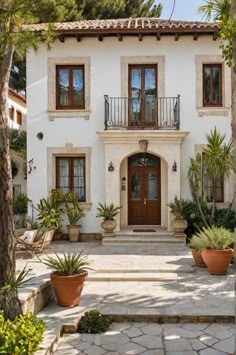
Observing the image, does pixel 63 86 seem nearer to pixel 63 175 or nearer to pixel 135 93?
pixel 135 93

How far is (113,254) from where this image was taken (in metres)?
10.9

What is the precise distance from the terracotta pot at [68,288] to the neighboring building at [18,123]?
28.8 feet

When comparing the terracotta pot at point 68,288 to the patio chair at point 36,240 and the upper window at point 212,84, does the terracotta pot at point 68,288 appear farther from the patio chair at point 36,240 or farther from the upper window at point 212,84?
the upper window at point 212,84

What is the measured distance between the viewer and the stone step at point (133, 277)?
8.41m

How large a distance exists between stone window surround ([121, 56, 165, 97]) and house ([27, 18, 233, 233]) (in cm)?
4

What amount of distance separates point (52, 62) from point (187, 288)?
958 cm

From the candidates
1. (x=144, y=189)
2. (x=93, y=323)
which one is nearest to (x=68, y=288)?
(x=93, y=323)

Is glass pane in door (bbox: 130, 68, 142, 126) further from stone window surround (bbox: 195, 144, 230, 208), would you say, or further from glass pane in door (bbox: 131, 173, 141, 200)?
stone window surround (bbox: 195, 144, 230, 208)

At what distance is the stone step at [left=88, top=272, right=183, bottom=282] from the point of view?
8.41 metres

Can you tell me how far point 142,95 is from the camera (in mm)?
13672

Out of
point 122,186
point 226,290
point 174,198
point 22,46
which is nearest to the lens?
point 22,46

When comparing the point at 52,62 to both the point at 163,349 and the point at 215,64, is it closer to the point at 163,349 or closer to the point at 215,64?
the point at 215,64

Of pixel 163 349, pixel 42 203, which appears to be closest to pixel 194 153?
pixel 42 203

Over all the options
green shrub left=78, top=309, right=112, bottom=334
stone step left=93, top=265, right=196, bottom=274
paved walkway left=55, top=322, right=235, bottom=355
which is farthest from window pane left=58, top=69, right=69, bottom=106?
paved walkway left=55, top=322, right=235, bottom=355
